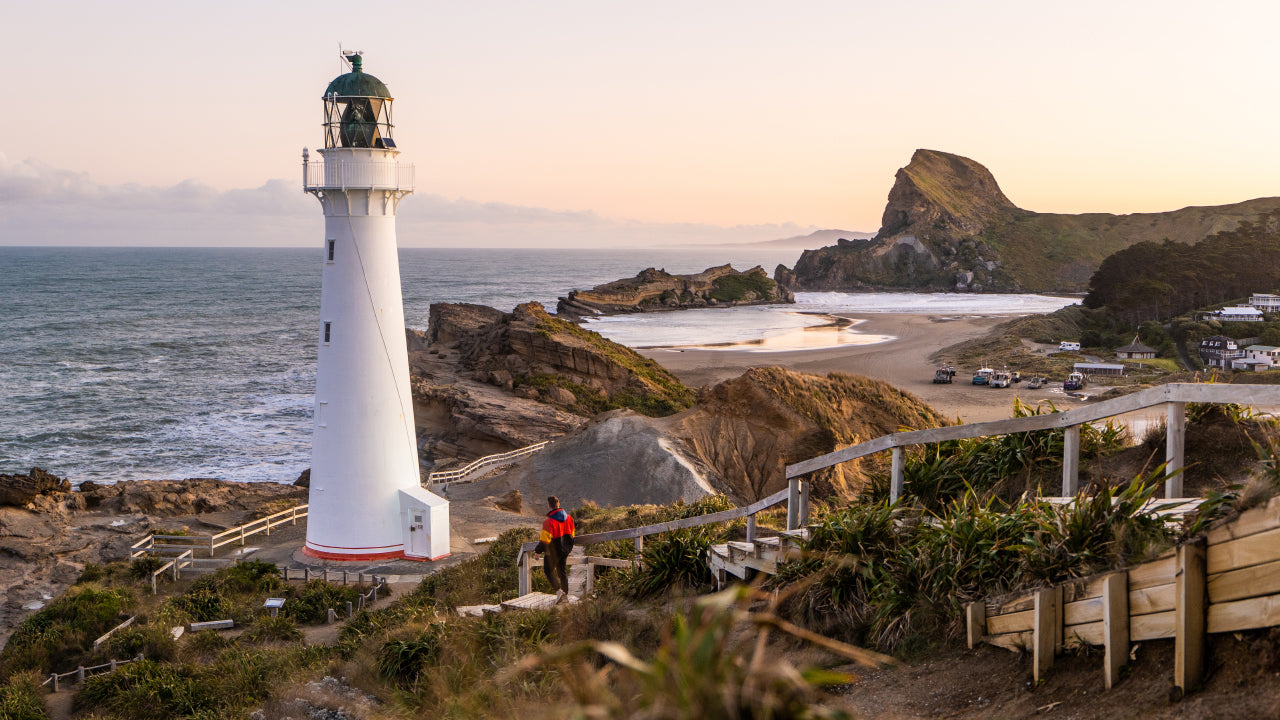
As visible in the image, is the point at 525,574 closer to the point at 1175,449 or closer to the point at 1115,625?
the point at 1175,449

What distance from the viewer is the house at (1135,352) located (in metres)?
59.8

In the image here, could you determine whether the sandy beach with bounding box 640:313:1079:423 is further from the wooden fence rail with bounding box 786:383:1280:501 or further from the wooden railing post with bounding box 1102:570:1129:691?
the wooden railing post with bounding box 1102:570:1129:691

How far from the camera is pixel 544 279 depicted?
18838 centimetres

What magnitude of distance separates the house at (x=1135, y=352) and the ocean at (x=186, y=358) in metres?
27.6

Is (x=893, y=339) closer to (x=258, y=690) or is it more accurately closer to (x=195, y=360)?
(x=195, y=360)

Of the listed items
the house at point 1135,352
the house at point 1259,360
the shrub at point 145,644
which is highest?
the house at point 1259,360

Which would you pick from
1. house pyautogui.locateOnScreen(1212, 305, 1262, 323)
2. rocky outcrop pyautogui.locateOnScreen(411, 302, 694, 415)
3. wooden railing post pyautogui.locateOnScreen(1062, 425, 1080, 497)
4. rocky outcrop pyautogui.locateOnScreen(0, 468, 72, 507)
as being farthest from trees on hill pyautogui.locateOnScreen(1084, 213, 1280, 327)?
wooden railing post pyautogui.locateOnScreen(1062, 425, 1080, 497)

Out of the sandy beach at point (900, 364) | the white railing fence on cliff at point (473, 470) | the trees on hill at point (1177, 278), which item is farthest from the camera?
the trees on hill at point (1177, 278)

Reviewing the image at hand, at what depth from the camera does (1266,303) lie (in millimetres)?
73500

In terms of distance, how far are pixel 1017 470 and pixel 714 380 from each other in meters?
43.6

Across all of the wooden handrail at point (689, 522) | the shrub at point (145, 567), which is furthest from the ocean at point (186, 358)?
the wooden handrail at point (689, 522)

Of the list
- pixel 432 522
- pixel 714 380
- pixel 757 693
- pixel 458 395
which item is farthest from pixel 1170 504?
pixel 714 380

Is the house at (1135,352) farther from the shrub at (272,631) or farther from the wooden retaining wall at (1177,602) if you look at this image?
the wooden retaining wall at (1177,602)

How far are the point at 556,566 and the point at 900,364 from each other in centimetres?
5206
